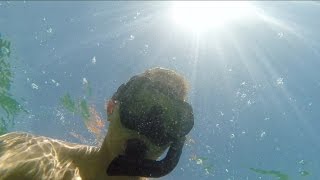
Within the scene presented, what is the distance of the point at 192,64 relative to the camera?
2152cm

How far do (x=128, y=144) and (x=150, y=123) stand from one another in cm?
22

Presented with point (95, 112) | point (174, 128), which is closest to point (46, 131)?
point (95, 112)

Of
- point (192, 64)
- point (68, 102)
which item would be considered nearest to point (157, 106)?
point (192, 64)

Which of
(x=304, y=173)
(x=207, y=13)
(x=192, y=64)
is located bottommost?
(x=304, y=173)

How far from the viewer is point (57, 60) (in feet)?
80.1

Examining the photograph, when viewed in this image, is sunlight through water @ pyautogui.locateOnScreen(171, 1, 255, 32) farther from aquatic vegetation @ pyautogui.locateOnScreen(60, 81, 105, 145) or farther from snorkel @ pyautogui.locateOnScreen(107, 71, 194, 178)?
snorkel @ pyautogui.locateOnScreen(107, 71, 194, 178)

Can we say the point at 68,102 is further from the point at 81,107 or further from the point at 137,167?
the point at 137,167

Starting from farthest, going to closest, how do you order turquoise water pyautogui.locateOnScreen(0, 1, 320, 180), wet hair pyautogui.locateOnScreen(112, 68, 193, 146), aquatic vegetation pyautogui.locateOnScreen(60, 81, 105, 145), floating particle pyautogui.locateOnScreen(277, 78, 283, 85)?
floating particle pyautogui.locateOnScreen(277, 78, 283, 85) < aquatic vegetation pyautogui.locateOnScreen(60, 81, 105, 145) < turquoise water pyautogui.locateOnScreen(0, 1, 320, 180) < wet hair pyautogui.locateOnScreen(112, 68, 193, 146)

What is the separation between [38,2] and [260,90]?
46.8ft

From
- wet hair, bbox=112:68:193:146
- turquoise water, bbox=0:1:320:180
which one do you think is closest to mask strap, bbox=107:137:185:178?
wet hair, bbox=112:68:193:146

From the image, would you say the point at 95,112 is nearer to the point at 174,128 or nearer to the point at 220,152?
the point at 220,152

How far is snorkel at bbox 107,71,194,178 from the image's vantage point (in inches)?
→ 100

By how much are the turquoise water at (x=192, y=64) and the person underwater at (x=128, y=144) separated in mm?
14763

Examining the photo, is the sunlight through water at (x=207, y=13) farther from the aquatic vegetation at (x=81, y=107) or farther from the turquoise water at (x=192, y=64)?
the aquatic vegetation at (x=81, y=107)
